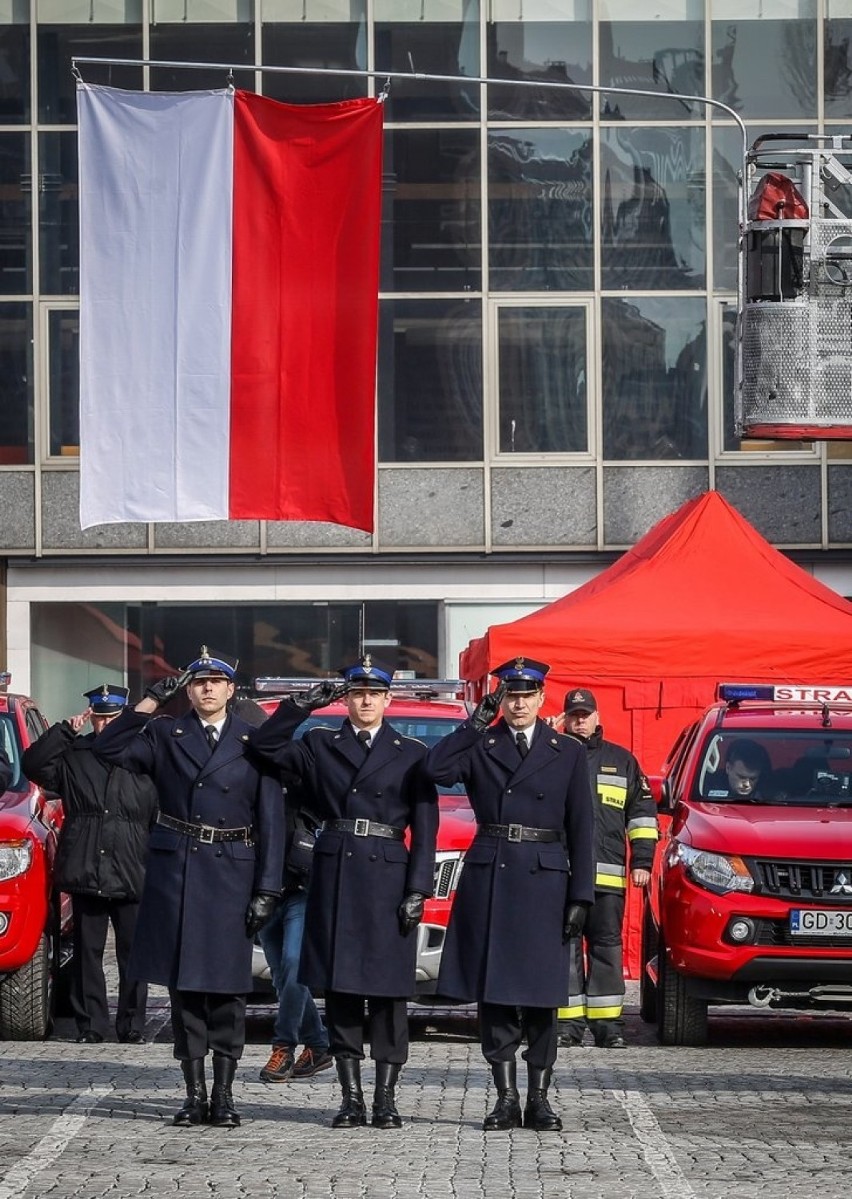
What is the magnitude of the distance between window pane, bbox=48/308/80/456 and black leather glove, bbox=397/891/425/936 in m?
17.7

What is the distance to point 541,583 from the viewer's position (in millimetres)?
26438

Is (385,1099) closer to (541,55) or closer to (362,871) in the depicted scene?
(362,871)

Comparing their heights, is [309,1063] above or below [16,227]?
below

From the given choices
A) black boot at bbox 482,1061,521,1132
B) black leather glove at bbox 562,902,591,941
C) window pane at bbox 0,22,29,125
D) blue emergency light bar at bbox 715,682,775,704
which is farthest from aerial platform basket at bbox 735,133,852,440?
window pane at bbox 0,22,29,125

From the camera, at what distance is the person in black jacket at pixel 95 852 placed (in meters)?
12.5

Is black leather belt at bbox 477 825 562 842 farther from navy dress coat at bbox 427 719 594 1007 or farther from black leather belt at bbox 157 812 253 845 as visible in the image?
black leather belt at bbox 157 812 253 845

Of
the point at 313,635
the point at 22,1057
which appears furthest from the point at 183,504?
the point at 313,635

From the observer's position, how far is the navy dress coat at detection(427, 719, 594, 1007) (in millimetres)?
9148

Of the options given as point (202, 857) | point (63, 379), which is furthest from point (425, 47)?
point (202, 857)

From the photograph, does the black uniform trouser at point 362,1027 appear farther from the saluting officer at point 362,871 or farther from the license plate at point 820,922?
the license plate at point 820,922

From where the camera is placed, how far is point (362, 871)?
30.2 ft

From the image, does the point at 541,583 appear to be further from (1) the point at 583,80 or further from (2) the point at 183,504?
(2) the point at 183,504

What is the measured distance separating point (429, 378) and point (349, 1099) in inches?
694

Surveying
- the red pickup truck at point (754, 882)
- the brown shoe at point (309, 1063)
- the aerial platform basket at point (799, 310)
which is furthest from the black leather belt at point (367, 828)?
the aerial platform basket at point (799, 310)
